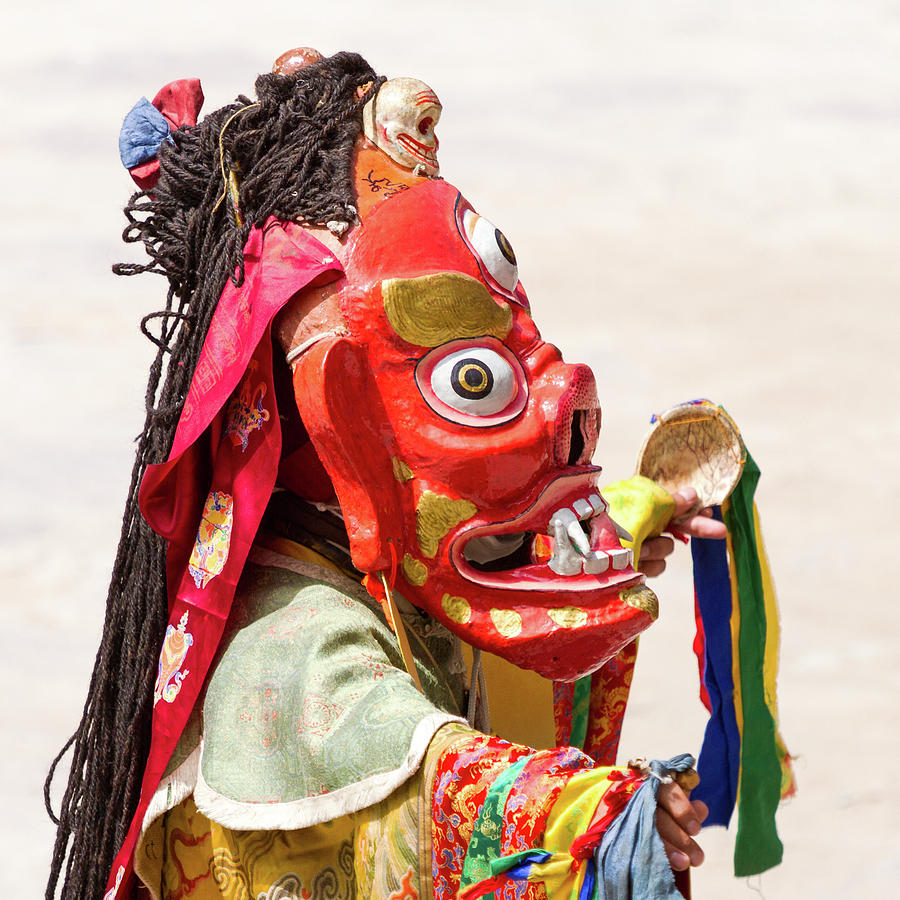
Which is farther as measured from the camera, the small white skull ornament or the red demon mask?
the small white skull ornament

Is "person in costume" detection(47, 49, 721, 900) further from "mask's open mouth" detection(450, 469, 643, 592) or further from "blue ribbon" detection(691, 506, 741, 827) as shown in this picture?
"blue ribbon" detection(691, 506, 741, 827)

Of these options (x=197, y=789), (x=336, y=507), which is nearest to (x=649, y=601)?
(x=336, y=507)

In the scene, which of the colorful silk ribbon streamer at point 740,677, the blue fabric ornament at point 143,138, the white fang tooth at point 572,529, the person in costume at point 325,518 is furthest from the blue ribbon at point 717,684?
the blue fabric ornament at point 143,138

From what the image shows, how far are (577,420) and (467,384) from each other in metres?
0.15

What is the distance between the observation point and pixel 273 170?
6.64 feet

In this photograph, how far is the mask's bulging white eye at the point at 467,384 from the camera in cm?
190

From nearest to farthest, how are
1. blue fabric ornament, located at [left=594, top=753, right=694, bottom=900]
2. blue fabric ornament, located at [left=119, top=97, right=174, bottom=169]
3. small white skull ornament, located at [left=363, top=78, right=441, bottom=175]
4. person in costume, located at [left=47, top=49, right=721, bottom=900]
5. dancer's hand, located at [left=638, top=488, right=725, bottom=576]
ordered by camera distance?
blue fabric ornament, located at [left=594, top=753, right=694, bottom=900], person in costume, located at [left=47, top=49, right=721, bottom=900], small white skull ornament, located at [left=363, top=78, right=441, bottom=175], blue fabric ornament, located at [left=119, top=97, right=174, bottom=169], dancer's hand, located at [left=638, top=488, right=725, bottom=576]

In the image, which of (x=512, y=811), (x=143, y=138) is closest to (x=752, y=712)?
(x=512, y=811)

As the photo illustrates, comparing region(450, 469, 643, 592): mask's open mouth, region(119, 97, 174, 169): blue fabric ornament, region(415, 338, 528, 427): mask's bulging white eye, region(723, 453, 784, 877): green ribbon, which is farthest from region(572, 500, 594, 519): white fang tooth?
region(119, 97, 174, 169): blue fabric ornament

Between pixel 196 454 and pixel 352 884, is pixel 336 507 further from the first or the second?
pixel 352 884

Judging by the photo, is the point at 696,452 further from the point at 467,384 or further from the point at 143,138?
the point at 143,138

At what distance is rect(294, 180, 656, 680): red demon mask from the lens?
189cm

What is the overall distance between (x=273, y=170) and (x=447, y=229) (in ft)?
0.76

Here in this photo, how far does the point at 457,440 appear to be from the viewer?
6.21ft
